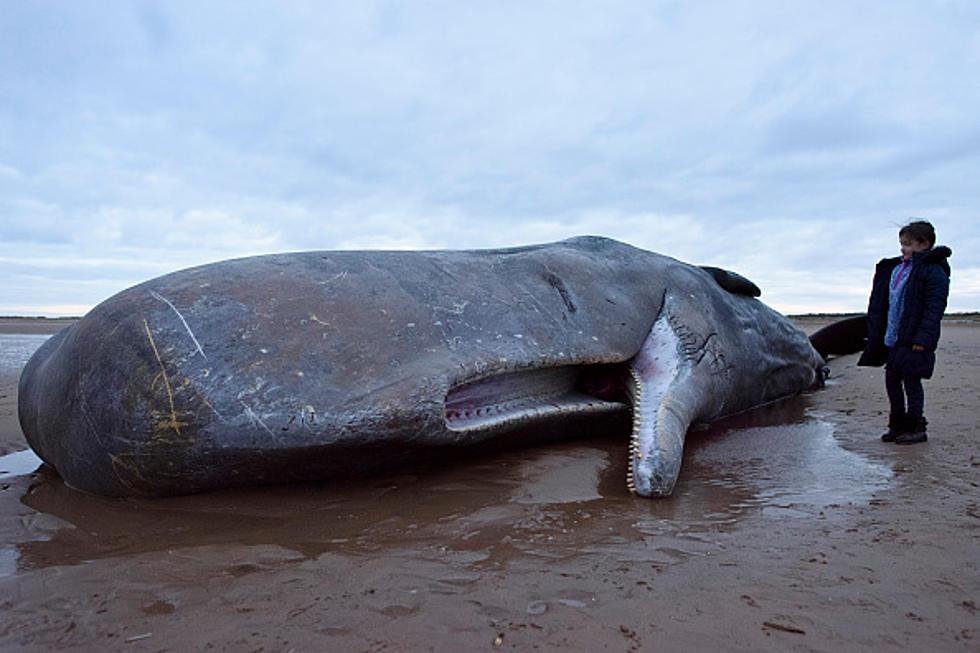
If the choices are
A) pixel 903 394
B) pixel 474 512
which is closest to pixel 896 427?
pixel 903 394

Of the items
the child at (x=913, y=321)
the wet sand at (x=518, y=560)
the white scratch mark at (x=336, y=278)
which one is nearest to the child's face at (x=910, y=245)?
the child at (x=913, y=321)

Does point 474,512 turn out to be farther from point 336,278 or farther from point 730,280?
point 730,280

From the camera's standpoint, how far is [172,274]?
3.98m

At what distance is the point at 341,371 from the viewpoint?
3.54m

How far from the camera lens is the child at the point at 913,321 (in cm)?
484

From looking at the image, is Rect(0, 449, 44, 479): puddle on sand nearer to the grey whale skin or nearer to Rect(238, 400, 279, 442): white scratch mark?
the grey whale skin

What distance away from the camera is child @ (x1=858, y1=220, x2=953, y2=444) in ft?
15.9

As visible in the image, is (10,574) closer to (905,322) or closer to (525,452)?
(525,452)

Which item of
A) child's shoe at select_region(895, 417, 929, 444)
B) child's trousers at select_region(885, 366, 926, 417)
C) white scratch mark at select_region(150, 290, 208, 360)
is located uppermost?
white scratch mark at select_region(150, 290, 208, 360)

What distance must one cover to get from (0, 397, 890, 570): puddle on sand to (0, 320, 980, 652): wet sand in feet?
0.05

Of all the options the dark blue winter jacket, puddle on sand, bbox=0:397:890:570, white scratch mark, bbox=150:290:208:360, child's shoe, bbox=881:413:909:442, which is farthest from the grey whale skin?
the dark blue winter jacket

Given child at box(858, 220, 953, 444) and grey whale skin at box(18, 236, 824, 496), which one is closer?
grey whale skin at box(18, 236, 824, 496)

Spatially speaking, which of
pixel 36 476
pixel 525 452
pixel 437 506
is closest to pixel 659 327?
pixel 525 452

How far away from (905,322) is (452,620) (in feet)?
14.4
